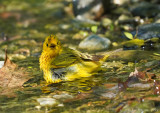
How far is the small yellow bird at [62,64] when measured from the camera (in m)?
3.75

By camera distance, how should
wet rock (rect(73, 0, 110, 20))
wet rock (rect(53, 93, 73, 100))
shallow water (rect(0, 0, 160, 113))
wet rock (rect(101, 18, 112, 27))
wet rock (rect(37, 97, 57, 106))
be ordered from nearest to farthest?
shallow water (rect(0, 0, 160, 113))
wet rock (rect(37, 97, 57, 106))
wet rock (rect(53, 93, 73, 100))
wet rock (rect(101, 18, 112, 27))
wet rock (rect(73, 0, 110, 20))

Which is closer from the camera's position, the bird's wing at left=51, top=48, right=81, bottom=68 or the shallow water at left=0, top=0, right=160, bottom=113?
the shallow water at left=0, top=0, right=160, bottom=113

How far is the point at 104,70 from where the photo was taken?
407 cm

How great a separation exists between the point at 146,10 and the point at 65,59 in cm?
432

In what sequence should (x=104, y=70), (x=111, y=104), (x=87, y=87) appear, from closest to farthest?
(x=111, y=104)
(x=87, y=87)
(x=104, y=70)

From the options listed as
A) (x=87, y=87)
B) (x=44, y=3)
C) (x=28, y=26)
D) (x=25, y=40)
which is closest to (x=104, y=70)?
(x=87, y=87)

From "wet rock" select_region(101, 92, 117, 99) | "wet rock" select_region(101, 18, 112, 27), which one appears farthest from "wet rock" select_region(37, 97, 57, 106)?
"wet rock" select_region(101, 18, 112, 27)

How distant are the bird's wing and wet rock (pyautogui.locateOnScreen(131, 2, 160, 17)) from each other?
13.4 feet

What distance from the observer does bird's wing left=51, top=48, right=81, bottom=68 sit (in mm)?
3775

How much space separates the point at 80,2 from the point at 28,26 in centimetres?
152

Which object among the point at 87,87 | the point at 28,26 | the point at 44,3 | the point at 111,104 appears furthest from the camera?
the point at 44,3

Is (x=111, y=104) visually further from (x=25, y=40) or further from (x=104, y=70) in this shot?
(x=25, y=40)

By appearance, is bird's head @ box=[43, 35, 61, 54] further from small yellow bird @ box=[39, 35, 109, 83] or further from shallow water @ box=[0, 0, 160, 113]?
shallow water @ box=[0, 0, 160, 113]

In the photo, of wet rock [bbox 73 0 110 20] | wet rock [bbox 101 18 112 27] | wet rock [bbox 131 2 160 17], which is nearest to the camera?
wet rock [bbox 101 18 112 27]
